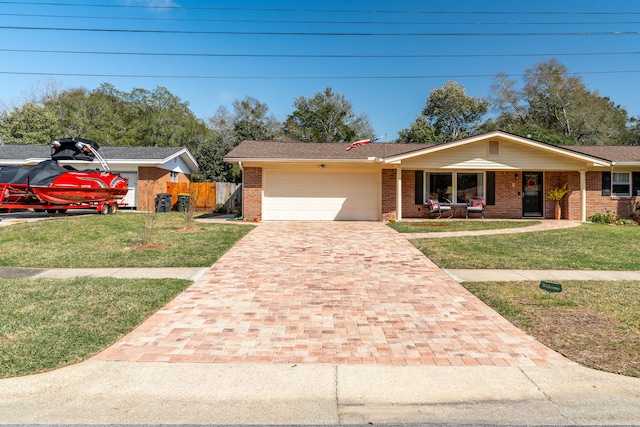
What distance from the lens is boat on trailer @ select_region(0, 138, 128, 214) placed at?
14758 millimetres

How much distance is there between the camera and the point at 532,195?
18.1 meters

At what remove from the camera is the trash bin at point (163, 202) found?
20547mm

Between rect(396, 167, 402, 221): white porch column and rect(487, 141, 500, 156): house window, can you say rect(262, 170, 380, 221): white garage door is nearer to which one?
rect(396, 167, 402, 221): white porch column

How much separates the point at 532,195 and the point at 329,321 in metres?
16.2

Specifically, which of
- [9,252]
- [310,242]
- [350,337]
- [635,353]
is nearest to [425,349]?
[350,337]

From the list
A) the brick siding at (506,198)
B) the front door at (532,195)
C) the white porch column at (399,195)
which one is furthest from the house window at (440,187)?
the front door at (532,195)

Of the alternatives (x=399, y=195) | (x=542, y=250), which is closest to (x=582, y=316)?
(x=542, y=250)

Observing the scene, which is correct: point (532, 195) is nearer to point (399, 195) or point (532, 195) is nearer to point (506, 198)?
point (506, 198)

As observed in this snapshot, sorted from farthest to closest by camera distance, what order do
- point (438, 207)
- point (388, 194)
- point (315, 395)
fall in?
1. point (438, 207)
2. point (388, 194)
3. point (315, 395)

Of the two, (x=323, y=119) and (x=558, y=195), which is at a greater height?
(x=323, y=119)

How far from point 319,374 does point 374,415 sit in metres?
0.76

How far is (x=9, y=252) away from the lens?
30.3 ft

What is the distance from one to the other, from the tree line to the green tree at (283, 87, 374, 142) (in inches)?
4.4

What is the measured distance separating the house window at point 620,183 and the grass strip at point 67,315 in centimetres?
1892
